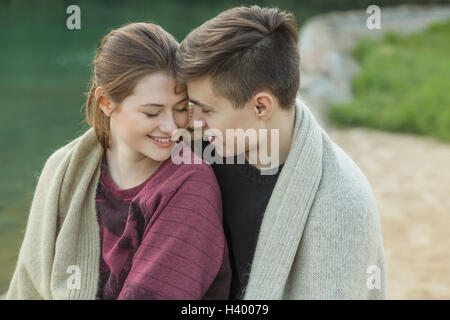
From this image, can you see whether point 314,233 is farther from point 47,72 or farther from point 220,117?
point 47,72

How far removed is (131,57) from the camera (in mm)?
2037

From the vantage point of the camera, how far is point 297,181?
2016 mm

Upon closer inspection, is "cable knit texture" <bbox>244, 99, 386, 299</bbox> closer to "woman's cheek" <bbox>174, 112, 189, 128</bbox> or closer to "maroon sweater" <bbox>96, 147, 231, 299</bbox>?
"maroon sweater" <bbox>96, 147, 231, 299</bbox>

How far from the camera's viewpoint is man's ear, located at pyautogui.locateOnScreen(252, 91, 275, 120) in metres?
2.09

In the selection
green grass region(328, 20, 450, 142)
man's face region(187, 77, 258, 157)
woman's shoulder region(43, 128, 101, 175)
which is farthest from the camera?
green grass region(328, 20, 450, 142)

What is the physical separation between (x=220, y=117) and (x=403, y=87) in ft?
20.2

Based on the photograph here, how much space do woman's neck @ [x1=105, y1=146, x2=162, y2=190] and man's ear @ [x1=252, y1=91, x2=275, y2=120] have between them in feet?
1.23

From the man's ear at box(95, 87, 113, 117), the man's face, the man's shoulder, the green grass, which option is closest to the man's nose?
the man's face

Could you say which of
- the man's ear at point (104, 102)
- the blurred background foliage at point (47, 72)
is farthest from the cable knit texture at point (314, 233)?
the blurred background foliage at point (47, 72)

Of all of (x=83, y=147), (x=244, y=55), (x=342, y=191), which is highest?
(x=244, y=55)

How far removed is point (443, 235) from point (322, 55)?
425 centimetres

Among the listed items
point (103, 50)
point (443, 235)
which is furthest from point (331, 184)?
point (443, 235)

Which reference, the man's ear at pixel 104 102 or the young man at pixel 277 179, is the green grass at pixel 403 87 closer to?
the young man at pixel 277 179

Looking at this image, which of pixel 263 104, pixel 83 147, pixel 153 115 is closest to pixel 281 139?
pixel 263 104
